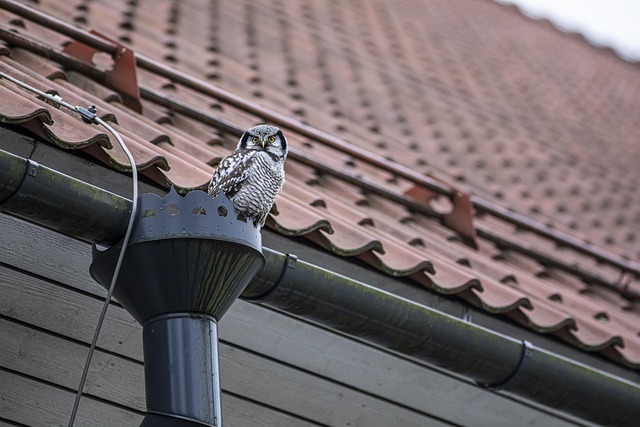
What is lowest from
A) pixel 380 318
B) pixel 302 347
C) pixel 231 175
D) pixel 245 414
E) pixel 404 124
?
pixel 404 124

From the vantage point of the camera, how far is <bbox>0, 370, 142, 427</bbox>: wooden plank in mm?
2764

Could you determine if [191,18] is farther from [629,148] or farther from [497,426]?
[629,148]

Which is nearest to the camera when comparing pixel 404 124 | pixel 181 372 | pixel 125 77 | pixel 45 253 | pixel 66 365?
pixel 181 372

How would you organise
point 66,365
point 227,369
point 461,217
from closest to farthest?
point 66,365
point 227,369
point 461,217

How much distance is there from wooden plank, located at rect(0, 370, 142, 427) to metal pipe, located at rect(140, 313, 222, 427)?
62 cm

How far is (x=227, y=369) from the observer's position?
304 centimetres

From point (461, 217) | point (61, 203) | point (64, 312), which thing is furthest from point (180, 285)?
point (461, 217)

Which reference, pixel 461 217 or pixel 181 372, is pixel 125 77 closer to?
pixel 461 217

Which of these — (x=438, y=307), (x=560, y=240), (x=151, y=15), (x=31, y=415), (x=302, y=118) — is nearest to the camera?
(x=31, y=415)

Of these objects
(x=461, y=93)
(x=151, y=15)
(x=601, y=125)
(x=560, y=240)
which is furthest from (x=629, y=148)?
(x=151, y=15)

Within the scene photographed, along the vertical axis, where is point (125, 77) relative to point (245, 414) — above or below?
above

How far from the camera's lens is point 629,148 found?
23.1 feet

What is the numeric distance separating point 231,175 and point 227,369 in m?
0.64

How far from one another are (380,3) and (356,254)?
17.0 feet
